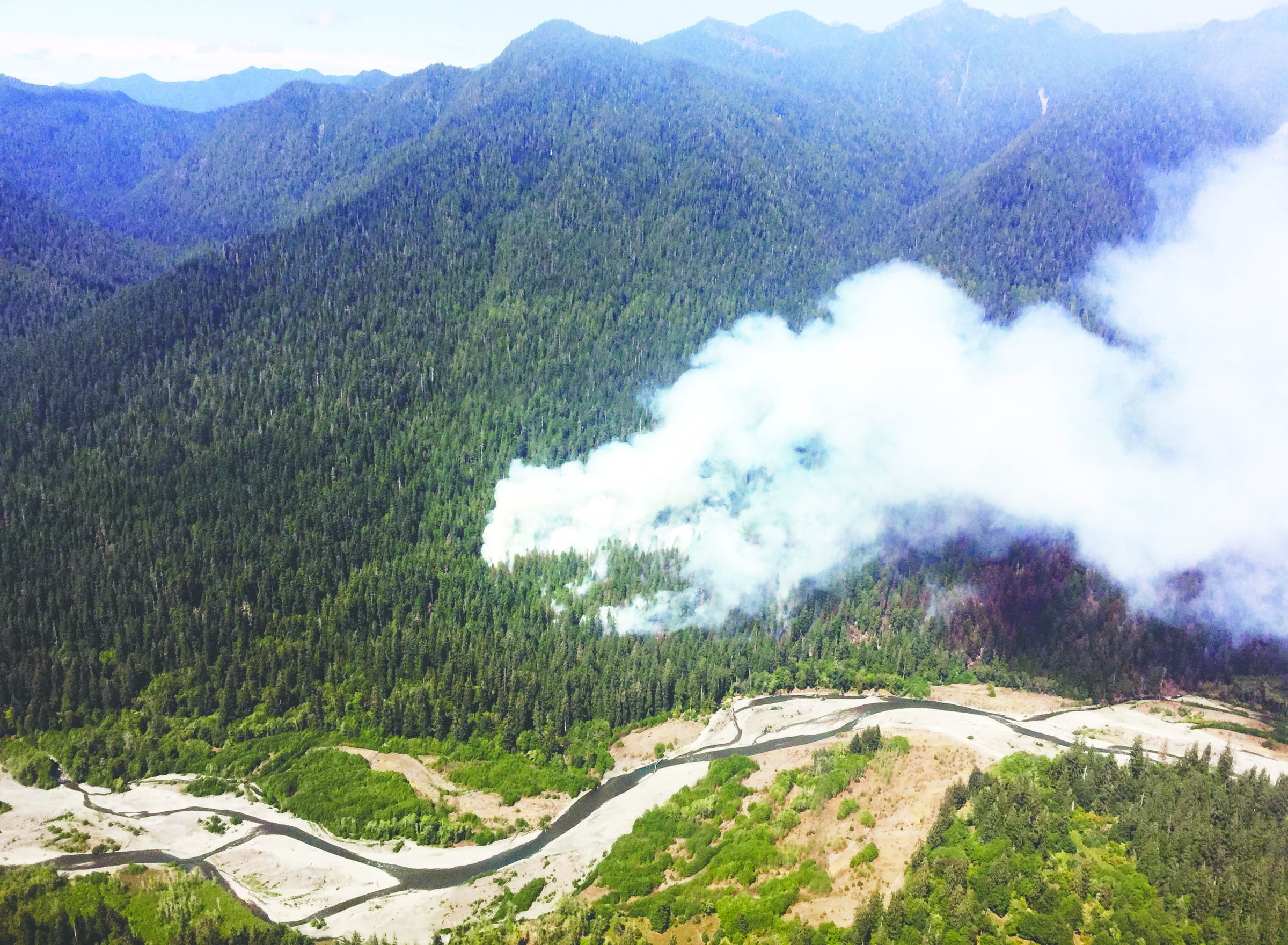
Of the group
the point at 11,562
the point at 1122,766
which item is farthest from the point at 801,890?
the point at 11,562

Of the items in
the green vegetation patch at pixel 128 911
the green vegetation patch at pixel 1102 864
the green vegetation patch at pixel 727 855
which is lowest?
the green vegetation patch at pixel 128 911

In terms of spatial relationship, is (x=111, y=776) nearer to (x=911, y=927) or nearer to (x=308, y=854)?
(x=308, y=854)

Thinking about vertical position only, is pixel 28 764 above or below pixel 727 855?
below

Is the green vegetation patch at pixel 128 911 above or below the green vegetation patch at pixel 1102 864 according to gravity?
below

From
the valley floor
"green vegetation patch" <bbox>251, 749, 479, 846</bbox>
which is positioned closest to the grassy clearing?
the valley floor

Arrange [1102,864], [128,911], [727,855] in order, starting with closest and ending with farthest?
[1102,864]
[727,855]
[128,911]

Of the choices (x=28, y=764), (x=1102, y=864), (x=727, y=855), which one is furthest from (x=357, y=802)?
(x=1102, y=864)

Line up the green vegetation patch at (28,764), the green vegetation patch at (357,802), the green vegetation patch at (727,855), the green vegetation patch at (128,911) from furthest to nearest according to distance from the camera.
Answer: the green vegetation patch at (28,764), the green vegetation patch at (357,802), the green vegetation patch at (128,911), the green vegetation patch at (727,855)

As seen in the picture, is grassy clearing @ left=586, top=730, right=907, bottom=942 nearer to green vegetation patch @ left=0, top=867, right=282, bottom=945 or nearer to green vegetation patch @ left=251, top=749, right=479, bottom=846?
green vegetation patch @ left=251, top=749, right=479, bottom=846

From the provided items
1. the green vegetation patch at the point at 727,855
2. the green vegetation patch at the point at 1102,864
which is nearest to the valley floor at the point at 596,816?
the green vegetation patch at the point at 727,855

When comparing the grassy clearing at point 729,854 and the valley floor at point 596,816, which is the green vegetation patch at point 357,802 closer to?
the valley floor at point 596,816

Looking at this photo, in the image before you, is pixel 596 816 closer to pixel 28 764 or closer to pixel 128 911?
pixel 128 911
